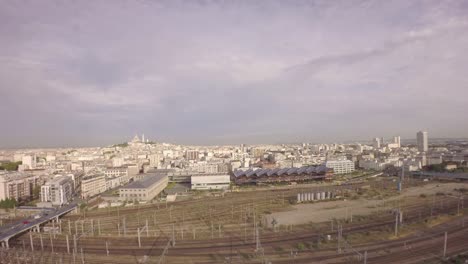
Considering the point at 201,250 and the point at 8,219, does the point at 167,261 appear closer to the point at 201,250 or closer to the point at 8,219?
the point at 201,250

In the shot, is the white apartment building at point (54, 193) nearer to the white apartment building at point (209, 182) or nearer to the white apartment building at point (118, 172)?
the white apartment building at point (209, 182)

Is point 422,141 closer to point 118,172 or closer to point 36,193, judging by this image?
point 118,172

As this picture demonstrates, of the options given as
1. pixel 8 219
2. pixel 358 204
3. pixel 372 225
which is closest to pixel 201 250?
pixel 372 225

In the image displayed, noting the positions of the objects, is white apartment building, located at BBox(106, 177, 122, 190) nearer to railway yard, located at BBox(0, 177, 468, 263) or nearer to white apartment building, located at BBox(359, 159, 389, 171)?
railway yard, located at BBox(0, 177, 468, 263)

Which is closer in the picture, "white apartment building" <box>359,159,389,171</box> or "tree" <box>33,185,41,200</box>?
"tree" <box>33,185,41,200</box>

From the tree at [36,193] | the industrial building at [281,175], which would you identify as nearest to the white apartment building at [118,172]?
the tree at [36,193]

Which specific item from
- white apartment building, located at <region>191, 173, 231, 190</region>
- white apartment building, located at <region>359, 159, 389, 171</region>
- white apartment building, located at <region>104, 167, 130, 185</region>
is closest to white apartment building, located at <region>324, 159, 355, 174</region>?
white apartment building, located at <region>359, 159, 389, 171</region>
